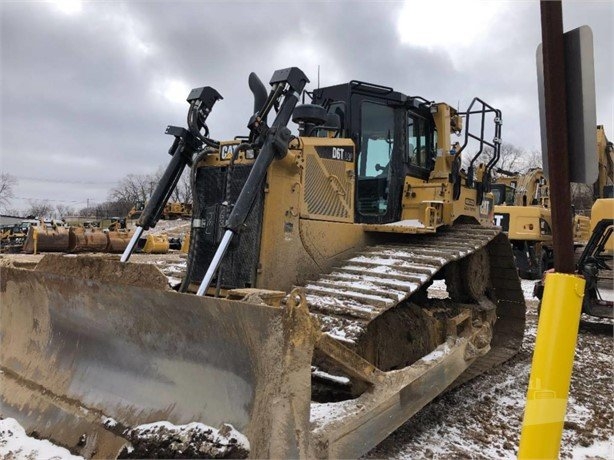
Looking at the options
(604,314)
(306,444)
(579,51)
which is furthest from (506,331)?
(579,51)

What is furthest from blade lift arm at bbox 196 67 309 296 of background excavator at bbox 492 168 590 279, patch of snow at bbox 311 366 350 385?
background excavator at bbox 492 168 590 279

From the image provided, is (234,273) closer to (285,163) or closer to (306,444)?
(285,163)

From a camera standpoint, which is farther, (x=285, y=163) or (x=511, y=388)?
(x=511, y=388)

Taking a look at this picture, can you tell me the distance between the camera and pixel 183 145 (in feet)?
14.8

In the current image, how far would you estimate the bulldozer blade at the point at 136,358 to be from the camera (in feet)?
7.82

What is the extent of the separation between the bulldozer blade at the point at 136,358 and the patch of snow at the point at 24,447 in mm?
60

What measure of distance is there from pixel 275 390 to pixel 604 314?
22.2 feet

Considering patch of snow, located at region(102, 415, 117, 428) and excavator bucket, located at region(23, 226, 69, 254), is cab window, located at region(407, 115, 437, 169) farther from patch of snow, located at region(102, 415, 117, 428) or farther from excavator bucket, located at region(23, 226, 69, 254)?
excavator bucket, located at region(23, 226, 69, 254)

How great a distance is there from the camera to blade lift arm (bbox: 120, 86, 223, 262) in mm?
4484

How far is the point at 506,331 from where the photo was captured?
5.91 metres

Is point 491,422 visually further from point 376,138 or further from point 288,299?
point 376,138

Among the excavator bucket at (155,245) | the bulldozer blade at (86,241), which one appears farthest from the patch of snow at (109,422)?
the excavator bucket at (155,245)

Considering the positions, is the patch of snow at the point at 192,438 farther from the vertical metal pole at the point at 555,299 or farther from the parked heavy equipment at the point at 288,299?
the vertical metal pole at the point at 555,299

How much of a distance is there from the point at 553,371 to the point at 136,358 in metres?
2.33
